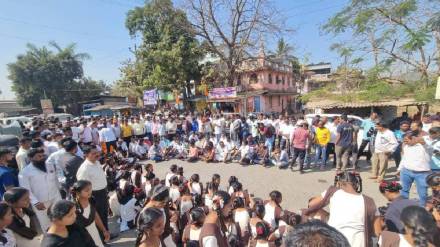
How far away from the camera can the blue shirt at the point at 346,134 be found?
7.62 meters

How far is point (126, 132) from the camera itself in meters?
12.1

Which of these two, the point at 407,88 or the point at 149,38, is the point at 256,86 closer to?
the point at 149,38

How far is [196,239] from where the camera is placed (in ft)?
10.6

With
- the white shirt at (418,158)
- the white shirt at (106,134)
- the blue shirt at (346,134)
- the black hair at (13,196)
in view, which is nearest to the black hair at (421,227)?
the white shirt at (418,158)

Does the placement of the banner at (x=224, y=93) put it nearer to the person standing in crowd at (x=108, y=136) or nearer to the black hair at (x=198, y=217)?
the person standing in crowd at (x=108, y=136)

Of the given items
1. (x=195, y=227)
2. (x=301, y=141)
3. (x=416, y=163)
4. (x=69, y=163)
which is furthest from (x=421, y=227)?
(x=301, y=141)

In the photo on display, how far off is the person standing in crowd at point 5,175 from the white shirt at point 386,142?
7.36 metres

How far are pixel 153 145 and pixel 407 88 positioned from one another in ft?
39.2

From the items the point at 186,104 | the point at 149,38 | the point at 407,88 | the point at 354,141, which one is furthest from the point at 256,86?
the point at 354,141

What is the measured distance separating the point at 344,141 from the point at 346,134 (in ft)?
→ 0.68

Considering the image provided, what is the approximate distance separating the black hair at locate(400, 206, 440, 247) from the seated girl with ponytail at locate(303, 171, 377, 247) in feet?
1.86

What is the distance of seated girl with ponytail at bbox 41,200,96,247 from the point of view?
2.44 metres

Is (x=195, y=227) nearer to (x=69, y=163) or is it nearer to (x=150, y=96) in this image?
(x=69, y=163)

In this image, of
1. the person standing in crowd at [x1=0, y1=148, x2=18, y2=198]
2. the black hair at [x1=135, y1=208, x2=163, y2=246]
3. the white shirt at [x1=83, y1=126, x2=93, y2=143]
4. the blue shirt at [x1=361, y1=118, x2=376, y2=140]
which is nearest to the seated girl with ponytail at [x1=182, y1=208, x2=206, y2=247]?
the black hair at [x1=135, y1=208, x2=163, y2=246]
